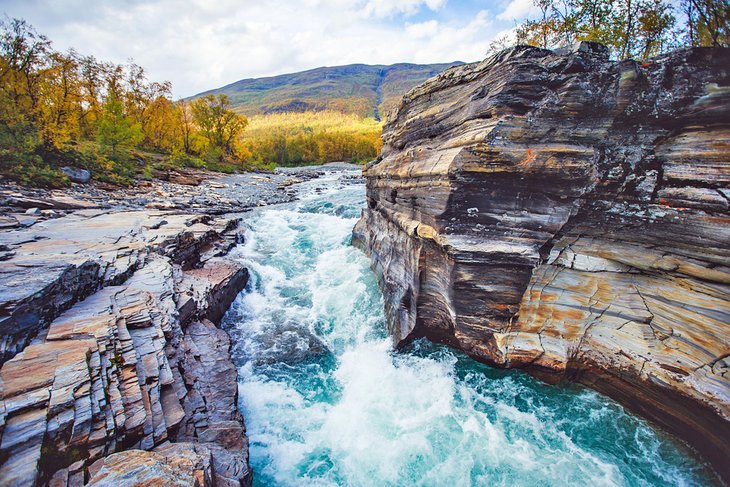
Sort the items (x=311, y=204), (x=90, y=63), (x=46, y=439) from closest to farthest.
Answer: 1. (x=46, y=439)
2. (x=311, y=204)
3. (x=90, y=63)

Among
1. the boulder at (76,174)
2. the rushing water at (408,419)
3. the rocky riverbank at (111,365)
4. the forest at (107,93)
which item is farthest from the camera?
the boulder at (76,174)

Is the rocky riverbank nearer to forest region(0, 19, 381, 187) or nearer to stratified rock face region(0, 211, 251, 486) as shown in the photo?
stratified rock face region(0, 211, 251, 486)

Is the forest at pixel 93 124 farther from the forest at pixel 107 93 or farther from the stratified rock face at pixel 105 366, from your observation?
the stratified rock face at pixel 105 366

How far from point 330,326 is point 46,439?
7040 millimetres

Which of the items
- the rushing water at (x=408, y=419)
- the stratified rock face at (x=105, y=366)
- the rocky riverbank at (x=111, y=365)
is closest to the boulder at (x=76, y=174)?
the rocky riverbank at (x=111, y=365)

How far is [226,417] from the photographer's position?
6.20 metres

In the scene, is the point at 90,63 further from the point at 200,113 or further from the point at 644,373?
the point at 644,373

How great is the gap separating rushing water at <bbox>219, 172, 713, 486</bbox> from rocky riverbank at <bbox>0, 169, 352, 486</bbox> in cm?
110

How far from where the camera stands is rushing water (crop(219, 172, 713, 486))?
595cm

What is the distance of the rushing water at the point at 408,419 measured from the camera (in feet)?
19.5

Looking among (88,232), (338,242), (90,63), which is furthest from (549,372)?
(90,63)

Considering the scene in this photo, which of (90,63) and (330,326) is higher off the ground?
(90,63)

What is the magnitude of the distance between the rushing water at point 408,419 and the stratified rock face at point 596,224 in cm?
78

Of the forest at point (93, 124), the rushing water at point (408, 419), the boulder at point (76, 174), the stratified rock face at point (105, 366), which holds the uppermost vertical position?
the forest at point (93, 124)
